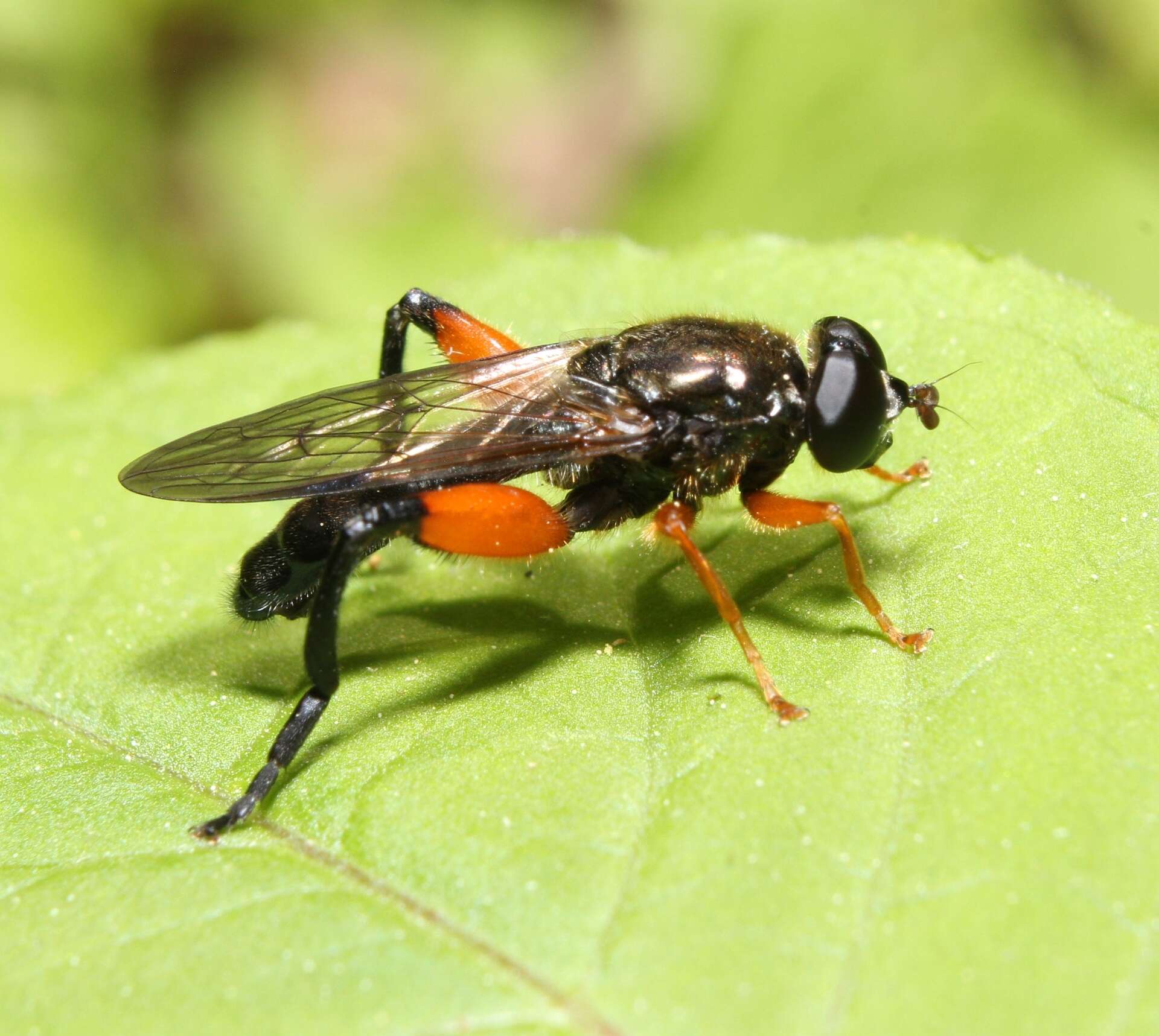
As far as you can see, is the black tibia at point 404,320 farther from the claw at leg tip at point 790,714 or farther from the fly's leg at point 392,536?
the claw at leg tip at point 790,714

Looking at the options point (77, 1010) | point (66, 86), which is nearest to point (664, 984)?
point (77, 1010)

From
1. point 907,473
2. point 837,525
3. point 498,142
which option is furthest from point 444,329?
point 498,142

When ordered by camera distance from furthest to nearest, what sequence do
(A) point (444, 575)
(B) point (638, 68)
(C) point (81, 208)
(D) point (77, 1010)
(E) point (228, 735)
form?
1. (B) point (638, 68)
2. (C) point (81, 208)
3. (A) point (444, 575)
4. (E) point (228, 735)
5. (D) point (77, 1010)

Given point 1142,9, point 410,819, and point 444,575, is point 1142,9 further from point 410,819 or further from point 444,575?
point 410,819

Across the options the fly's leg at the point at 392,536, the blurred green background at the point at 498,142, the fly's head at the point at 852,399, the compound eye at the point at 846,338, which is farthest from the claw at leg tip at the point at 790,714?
the blurred green background at the point at 498,142

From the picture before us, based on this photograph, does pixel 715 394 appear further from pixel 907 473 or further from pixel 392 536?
pixel 392 536

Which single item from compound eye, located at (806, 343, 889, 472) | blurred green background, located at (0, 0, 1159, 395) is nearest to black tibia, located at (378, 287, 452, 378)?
compound eye, located at (806, 343, 889, 472)

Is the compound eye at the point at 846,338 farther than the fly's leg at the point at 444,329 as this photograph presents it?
No
